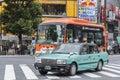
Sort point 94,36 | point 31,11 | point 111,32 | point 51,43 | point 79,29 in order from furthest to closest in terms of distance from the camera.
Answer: point 111,32, point 31,11, point 94,36, point 79,29, point 51,43

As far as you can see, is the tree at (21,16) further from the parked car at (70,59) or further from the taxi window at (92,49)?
the parked car at (70,59)

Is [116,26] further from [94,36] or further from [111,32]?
[94,36]

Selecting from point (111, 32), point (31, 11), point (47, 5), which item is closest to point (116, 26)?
point (111, 32)

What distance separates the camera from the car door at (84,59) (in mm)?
20500

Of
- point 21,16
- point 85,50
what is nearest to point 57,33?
point 85,50

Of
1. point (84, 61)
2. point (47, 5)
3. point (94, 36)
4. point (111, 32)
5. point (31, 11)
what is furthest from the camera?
point (111, 32)

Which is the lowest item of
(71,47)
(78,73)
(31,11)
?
(78,73)

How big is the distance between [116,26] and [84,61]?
65.9 metres

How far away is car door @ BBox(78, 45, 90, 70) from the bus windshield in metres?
8.74

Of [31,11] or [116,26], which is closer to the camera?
[31,11]

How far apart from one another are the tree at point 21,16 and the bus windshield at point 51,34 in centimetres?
1907

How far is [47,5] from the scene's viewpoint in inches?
2608

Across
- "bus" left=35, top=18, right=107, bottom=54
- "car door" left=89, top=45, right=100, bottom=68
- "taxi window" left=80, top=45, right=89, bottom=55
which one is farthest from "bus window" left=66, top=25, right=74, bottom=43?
"taxi window" left=80, top=45, right=89, bottom=55

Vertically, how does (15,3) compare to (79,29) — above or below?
above
